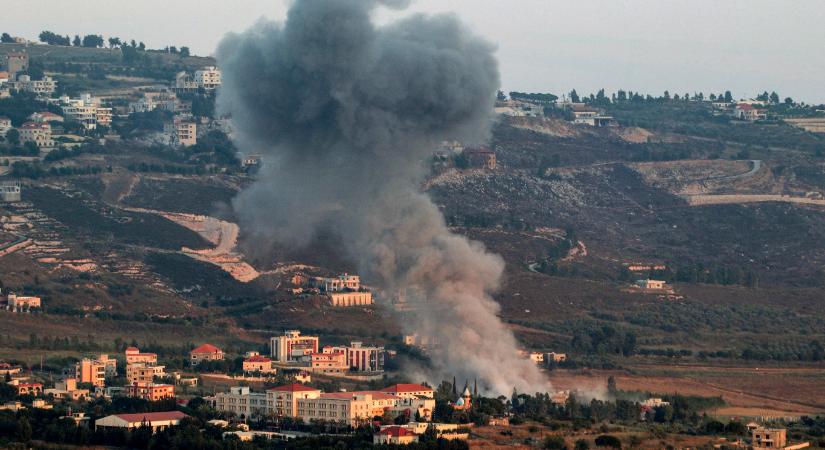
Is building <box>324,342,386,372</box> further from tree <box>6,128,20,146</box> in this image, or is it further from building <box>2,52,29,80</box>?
building <box>2,52,29,80</box>

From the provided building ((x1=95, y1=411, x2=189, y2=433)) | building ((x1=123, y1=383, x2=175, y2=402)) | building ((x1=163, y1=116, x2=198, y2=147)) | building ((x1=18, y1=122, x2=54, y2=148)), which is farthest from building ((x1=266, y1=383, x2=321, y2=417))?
building ((x1=163, y1=116, x2=198, y2=147))

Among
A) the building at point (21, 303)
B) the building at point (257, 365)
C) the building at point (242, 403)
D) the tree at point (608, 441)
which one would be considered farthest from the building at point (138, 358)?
the tree at point (608, 441)

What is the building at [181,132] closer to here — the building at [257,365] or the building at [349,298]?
the building at [349,298]

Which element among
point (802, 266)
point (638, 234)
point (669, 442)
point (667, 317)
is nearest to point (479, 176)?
point (638, 234)

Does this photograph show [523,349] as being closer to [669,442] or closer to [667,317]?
[667,317]

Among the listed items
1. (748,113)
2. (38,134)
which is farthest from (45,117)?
(748,113)

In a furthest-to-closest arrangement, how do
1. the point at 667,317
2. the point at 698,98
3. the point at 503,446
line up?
the point at 698,98 < the point at 667,317 < the point at 503,446
